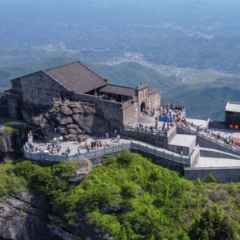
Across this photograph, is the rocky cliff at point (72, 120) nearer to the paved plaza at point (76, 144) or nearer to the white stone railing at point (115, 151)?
the paved plaza at point (76, 144)

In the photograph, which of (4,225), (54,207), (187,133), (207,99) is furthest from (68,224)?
(207,99)

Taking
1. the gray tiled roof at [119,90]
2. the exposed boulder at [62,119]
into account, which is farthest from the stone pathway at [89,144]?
the gray tiled roof at [119,90]

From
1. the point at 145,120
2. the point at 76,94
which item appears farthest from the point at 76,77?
the point at 145,120

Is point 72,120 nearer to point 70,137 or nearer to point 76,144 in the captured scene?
point 70,137

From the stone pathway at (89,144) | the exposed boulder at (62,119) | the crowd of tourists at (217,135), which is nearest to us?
the stone pathway at (89,144)

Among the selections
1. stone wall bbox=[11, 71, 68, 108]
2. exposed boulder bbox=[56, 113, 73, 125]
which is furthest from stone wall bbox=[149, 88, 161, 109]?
exposed boulder bbox=[56, 113, 73, 125]

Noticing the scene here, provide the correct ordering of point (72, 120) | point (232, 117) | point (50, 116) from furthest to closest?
point (232, 117) → point (72, 120) → point (50, 116)
